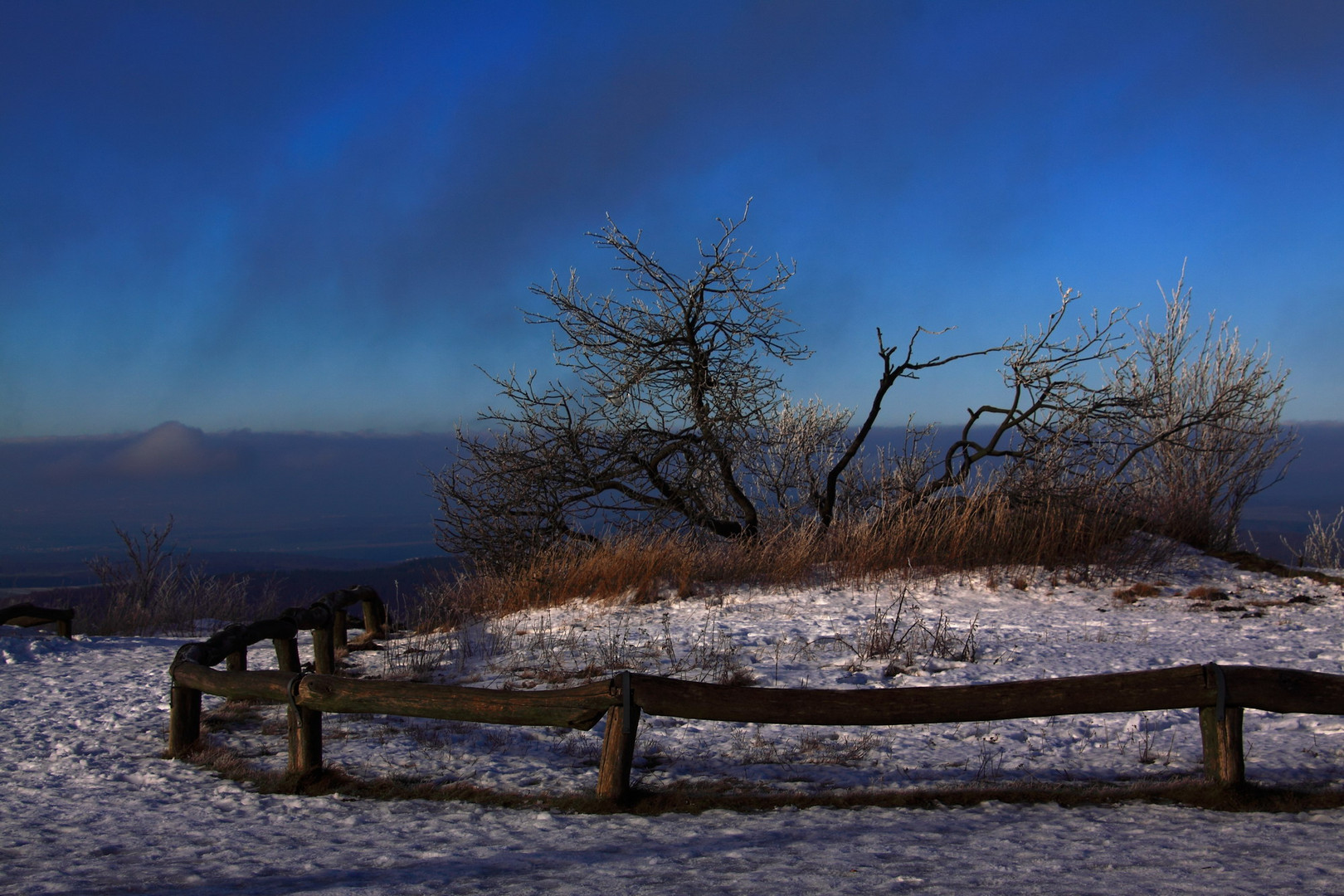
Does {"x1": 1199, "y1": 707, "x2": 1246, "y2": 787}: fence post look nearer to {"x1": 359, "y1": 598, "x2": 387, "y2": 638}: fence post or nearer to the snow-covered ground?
the snow-covered ground

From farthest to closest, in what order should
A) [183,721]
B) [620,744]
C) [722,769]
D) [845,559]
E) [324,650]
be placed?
[845,559]
[324,650]
[183,721]
[722,769]
[620,744]

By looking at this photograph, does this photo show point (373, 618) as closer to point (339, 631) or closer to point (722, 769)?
point (339, 631)

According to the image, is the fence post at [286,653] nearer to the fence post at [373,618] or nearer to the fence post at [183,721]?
the fence post at [183,721]

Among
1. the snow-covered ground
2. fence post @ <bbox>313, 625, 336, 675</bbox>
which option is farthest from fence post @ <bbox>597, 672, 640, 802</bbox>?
fence post @ <bbox>313, 625, 336, 675</bbox>

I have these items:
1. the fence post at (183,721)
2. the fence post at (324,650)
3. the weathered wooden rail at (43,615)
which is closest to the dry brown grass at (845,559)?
the fence post at (324,650)

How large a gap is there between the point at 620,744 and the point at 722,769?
100 centimetres

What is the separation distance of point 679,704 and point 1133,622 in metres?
6.14

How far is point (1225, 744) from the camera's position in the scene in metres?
4.48

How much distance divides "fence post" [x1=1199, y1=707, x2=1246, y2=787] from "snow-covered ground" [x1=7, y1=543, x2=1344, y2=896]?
0.27 m

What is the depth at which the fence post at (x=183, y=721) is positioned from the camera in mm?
5738

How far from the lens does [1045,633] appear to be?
325 inches

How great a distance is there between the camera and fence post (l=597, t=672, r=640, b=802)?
180 inches

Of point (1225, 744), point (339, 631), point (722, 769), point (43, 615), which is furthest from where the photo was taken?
point (43, 615)

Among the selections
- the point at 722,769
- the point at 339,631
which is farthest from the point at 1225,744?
the point at 339,631
